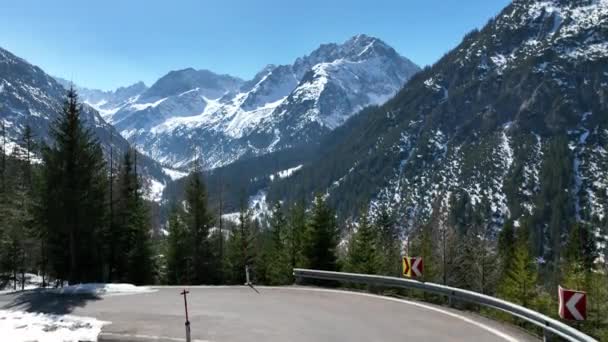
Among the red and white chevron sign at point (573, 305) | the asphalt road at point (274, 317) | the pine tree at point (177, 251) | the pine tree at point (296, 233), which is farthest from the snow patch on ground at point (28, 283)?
the red and white chevron sign at point (573, 305)

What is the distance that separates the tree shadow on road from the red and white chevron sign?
43.6 feet

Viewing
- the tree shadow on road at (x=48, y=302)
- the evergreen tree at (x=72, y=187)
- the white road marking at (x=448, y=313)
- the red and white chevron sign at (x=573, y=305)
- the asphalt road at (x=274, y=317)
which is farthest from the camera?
the evergreen tree at (x=72, y=187)

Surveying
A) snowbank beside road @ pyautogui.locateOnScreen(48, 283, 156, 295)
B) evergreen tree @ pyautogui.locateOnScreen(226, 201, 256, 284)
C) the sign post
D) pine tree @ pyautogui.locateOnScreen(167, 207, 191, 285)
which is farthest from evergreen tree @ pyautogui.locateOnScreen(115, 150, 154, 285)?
the sign post

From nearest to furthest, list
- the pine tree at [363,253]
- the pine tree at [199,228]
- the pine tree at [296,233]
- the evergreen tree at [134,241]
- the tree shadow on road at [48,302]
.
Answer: the tree shadow on road at [48,302] < the pine tree at [363,253] < the evergreen tree at [134,241] < the pine tree at [296,233] < the pine tree at [199,228]

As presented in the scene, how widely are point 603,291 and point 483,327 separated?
2363 cm

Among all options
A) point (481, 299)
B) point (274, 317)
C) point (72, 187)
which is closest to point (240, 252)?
point (72, 187)

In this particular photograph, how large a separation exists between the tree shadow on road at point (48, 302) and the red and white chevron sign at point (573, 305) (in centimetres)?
1330

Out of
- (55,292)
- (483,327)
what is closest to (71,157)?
(55,292)

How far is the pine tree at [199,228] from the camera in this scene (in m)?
37.8

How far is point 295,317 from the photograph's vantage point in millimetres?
13883

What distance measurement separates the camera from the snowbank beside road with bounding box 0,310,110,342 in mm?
11969

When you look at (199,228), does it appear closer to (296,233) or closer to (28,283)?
(296,233)

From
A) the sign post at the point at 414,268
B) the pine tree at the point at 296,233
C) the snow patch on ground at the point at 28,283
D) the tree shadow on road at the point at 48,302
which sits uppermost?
the pine tree at the point at 296,233

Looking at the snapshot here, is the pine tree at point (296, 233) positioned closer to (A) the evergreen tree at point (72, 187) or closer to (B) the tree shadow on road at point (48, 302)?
(A) the evergreen tree at point (72, 187)
